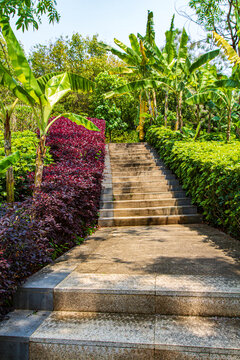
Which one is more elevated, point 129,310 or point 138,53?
point 138,53

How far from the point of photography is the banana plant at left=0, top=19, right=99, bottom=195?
3.92m

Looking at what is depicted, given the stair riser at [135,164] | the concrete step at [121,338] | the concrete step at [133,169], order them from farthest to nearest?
the stair riser at [135,164]
the concrete step at [133,169]
the concrete step at [121,338]

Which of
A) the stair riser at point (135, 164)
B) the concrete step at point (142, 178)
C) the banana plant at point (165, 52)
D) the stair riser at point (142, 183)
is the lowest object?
the stair riser at point (142, 183)

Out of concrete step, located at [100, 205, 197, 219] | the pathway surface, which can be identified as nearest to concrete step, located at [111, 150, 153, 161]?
concrete step, located at [100, 205, 197, 219]

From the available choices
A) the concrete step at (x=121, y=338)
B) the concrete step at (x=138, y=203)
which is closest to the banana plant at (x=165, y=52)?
the concrete step at (x=138, y=203)

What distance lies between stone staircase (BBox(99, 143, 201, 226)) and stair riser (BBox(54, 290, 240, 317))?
362 cm

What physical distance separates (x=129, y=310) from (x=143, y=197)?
484 cm

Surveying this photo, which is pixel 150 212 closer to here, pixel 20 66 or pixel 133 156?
pixel 20 66

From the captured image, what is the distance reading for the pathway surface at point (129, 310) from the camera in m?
2.09

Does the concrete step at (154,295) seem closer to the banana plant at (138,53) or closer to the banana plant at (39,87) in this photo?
the banana plant at (39,87)

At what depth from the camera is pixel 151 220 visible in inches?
248

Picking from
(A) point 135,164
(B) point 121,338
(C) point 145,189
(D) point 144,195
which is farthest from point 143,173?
(B) point 121,338

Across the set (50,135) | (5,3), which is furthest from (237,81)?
(5,3)

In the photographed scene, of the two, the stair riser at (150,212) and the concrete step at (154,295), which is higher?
the stair riser at (150,212)
